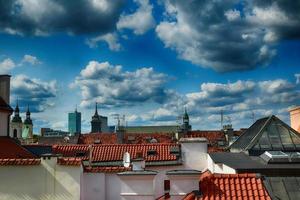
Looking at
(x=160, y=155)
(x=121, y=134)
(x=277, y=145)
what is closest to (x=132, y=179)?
(x=277, y=145)

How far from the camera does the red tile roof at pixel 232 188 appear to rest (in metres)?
14.1

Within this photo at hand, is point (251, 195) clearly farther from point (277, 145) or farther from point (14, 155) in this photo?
point (14, 155)

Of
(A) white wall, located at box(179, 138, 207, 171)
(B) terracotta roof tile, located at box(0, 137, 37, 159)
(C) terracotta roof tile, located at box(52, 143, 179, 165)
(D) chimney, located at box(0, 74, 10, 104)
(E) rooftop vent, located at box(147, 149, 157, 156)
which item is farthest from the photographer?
(E) rooftop vent, located at box(147, 149, 157, 156)

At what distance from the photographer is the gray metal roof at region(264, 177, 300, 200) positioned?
1467 cm

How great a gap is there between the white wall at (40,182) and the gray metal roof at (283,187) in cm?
776

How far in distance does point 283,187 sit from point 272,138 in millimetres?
11476

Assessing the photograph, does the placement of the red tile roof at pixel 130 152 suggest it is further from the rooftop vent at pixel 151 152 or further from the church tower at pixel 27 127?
the church tower at pixel 27 127

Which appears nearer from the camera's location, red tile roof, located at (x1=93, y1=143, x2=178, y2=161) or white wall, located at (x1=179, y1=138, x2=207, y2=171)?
white wall, located at (x1=179, y1=138, x2=207, y2=171)

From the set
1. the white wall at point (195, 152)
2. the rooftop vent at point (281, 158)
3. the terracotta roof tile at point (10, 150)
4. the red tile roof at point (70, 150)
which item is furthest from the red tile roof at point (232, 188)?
the red tile roof at point (70, 150)

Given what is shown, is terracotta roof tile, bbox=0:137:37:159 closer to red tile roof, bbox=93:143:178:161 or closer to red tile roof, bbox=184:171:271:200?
red tile roof, bbox=93:143:178:161

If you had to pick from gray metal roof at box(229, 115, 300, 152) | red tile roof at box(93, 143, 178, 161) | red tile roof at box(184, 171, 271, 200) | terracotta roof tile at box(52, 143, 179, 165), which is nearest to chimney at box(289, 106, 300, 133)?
terracotta roof tile at box(52, 143, 179, 165)

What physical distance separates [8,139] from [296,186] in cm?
2211

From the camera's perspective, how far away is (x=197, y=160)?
29203mm

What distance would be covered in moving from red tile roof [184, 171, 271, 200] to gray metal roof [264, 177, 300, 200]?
58cm
